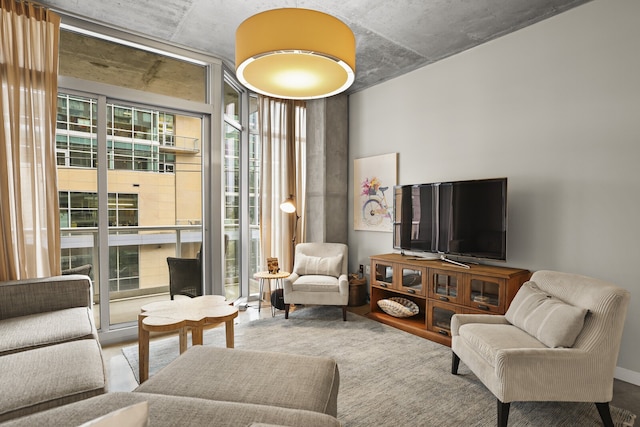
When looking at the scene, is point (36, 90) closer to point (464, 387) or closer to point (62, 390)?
point (62, 390)

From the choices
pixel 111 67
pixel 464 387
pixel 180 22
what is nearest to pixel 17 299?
pixel 111 67

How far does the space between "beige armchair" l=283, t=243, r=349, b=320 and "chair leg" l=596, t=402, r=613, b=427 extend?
217 cm

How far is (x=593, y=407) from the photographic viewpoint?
2119 mm

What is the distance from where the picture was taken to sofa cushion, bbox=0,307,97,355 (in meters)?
1.92

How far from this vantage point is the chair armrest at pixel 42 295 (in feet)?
7.75

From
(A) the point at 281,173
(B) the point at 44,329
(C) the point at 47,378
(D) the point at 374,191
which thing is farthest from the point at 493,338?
(A) the point at 281,173

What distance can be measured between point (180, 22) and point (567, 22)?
3210 millimetres

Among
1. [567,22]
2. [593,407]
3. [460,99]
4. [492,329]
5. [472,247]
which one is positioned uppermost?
[567,22]

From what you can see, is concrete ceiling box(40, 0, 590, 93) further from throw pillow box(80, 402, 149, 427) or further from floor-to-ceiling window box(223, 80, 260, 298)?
throw pillow box(80, 402, 149, 427)

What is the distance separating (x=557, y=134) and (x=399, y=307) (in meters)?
2.11

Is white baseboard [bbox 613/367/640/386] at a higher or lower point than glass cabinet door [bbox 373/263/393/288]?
lower

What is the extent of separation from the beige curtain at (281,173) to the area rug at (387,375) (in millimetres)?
1056

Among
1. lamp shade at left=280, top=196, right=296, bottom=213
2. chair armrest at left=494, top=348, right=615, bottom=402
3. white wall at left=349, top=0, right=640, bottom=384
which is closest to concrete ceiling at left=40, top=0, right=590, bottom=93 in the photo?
white wall at left=349, top=0, right=640, bottom=384

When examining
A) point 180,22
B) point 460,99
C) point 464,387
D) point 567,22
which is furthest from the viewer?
point 460,99
